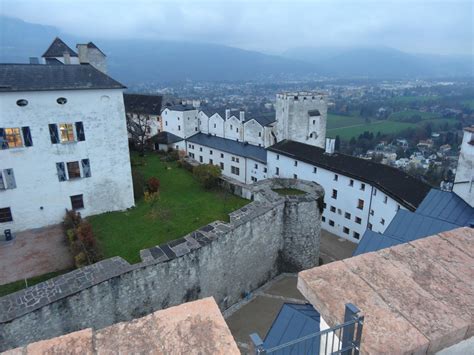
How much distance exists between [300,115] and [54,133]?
25.1 meters

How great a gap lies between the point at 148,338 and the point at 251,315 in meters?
16.1

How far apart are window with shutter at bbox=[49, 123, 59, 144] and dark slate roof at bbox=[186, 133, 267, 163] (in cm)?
2081

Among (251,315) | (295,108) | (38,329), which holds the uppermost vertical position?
(295,108)

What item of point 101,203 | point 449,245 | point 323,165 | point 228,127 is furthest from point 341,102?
point 449,245

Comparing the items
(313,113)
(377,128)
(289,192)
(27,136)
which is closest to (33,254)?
(27,136)

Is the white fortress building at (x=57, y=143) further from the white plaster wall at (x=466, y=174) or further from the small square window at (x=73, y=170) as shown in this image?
the white plaster wall at (x=466, y=174)

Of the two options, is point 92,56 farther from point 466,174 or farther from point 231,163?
point 466,174

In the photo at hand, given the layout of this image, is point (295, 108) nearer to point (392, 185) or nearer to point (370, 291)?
point (392, 185)

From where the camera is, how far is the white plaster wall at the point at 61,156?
16188 millimetres

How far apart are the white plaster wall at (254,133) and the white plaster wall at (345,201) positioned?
7.42 m

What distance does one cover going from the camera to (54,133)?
17.0 m

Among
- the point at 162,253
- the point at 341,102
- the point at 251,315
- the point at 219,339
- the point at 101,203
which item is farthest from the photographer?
the point at 341,102

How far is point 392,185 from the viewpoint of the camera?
2280 cm

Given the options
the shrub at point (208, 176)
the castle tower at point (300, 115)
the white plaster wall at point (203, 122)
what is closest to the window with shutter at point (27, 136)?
the shrub at point (208, 176)
